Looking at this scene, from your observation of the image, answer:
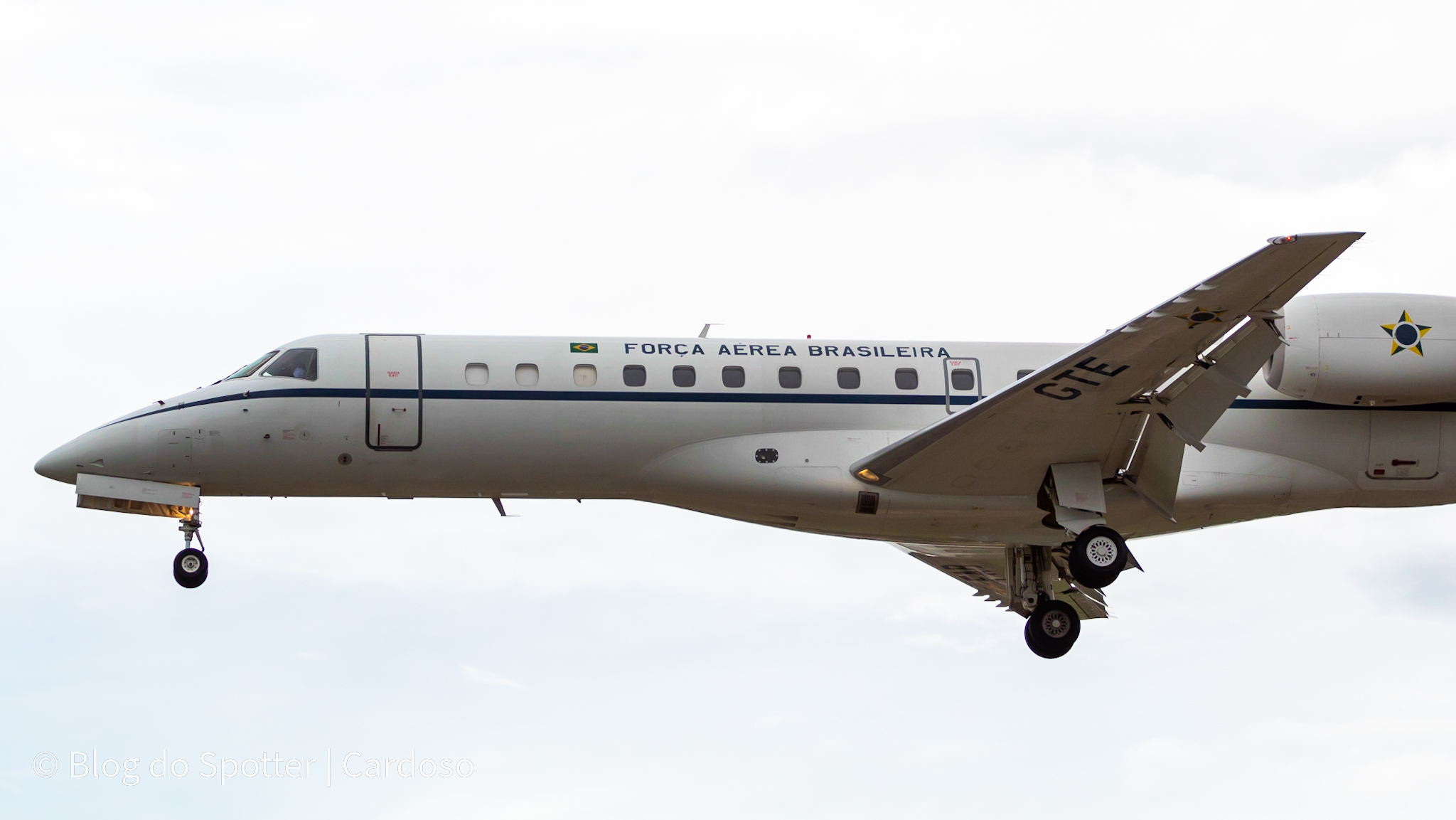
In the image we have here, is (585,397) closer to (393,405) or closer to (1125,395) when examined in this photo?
(393,405)

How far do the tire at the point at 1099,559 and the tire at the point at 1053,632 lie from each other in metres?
2.51

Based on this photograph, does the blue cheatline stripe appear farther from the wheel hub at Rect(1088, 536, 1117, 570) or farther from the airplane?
the wheel hub at Rect(1088, 536, 1117, 570)

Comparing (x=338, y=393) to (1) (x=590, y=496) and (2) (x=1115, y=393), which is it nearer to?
(1) (x=590, y=496)

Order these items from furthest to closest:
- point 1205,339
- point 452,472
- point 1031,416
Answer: point 452,472, point 1031,416, point 1205,339

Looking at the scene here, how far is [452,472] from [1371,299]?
11.8 meters

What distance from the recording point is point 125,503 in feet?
67.9

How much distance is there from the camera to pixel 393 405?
20.4 metres

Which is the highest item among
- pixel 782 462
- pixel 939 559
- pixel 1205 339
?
pixel 1205 339

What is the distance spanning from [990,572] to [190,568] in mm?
11973

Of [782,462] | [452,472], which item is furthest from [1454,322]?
[452,472]

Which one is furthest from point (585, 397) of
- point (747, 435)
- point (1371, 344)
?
→ point (1371, 344)

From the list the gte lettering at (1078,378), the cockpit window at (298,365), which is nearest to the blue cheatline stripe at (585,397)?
the cockpit window at (298,365)

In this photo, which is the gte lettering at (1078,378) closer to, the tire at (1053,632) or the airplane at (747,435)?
the airplane at (747,435)

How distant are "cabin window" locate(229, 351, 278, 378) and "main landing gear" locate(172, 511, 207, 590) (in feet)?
6.04
